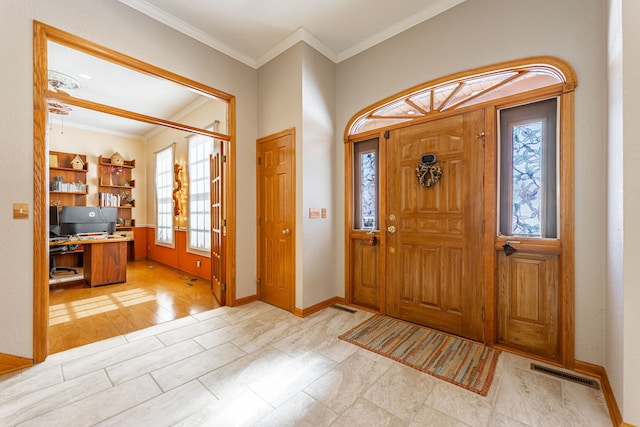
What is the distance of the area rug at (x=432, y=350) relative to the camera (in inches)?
77.1

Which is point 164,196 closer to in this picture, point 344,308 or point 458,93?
point 344,308

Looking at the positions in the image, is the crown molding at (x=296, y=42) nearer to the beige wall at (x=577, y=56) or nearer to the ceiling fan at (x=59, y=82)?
the beige wall at (x=577, y=56)

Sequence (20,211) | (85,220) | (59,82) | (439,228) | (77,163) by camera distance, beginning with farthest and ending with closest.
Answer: (77,163) → (85,220) → (59,82) → (439,228) → (20,211)

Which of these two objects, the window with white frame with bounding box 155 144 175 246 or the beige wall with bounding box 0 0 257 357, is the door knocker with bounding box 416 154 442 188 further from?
the window with white frame with bounding box 155 144 175 246

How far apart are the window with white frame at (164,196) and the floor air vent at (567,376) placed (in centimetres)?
630

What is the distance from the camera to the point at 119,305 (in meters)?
3.47

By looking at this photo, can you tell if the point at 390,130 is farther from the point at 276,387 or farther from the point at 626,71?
the point at 276,387

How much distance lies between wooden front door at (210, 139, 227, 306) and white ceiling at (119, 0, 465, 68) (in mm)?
1277

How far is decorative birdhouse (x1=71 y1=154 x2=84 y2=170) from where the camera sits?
19.3ft

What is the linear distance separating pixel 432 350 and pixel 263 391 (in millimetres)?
1468

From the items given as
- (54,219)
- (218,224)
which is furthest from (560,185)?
(54,219)

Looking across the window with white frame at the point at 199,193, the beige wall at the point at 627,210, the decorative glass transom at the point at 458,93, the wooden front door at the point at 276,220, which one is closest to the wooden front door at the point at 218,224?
the wooden front door at the point at 276,220

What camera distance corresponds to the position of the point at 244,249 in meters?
3.54

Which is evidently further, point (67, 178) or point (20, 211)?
point (67, 178)
